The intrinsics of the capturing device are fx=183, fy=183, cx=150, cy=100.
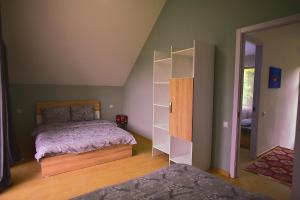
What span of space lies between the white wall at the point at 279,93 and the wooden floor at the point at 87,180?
866 millimetres

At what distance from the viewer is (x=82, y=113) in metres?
4.68

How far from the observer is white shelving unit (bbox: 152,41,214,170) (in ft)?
8.82

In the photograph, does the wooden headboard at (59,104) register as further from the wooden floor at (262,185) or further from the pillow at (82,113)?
the wooden floor at (262,185)

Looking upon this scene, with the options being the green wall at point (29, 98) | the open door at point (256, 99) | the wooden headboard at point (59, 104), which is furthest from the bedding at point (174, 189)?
the wooden headboard at point (59, 104)

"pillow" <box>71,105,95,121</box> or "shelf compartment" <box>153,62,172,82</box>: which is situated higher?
"shelf compartment" <box>153,62,172,82</box>

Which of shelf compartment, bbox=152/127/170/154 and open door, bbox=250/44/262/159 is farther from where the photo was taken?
shelf compartment, bbox=152/127/170/154

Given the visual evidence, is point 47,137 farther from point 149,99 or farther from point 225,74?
point 225,74

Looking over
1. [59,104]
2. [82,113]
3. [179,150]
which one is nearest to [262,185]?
[179,150]

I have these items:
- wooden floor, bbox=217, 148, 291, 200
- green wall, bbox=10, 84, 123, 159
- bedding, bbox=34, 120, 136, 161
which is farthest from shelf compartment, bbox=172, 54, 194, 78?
green wall, bbox=10, 84, 123, 159

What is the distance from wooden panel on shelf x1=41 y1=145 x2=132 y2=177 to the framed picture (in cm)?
302

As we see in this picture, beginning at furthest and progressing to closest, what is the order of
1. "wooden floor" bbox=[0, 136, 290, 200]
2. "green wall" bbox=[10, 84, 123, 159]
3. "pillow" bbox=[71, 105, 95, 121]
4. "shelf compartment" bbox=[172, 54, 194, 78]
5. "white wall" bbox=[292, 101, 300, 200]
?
"pillow" bbox=[71, 105, 95, 121] < "green wall" bbox=[10, 84, 123, 159] < "shelf compartment" bbox=[172, 54, 194, 78] < "wooden floor" bbox=[0, 136, 290, 200] < "white wall" bbox=[292, 101, 300, 200]

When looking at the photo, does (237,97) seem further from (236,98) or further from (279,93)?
(279,93)

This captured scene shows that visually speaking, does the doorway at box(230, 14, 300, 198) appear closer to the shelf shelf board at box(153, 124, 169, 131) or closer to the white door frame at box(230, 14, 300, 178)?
the white door frame at box(230, 14, 300, 178)

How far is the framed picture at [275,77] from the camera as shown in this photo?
3543mm
